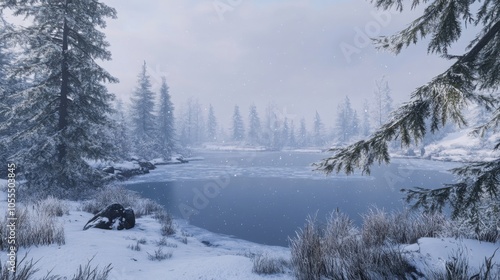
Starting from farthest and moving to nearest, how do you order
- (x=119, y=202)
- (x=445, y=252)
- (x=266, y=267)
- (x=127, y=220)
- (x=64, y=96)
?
1. (x=64, y=96)
2. (x=119, y=202)
3. (x=127, y=220)
4. (x=266, y=267)
5. (x=445, y=252)

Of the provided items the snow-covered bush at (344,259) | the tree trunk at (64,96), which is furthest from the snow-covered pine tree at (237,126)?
the snow-covered bush at (344,259)

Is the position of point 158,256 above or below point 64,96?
below

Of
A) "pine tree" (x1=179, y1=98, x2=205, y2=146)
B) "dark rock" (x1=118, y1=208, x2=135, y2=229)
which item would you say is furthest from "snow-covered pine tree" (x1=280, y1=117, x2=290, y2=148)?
"dark rock" (x1=118, y1=208, x2=135, y2=229)

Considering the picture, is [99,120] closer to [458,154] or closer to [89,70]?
[89,70]

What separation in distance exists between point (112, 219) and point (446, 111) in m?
8.54

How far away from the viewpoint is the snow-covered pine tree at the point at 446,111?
3.23 metres

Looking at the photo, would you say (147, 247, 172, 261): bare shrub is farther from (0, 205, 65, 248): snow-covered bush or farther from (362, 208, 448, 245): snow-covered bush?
(362, 208, 448, 245): snow-covered bush

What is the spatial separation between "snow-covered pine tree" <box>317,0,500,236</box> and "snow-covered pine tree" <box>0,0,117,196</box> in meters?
12.6

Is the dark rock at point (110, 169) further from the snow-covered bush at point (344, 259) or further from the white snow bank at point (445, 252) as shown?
the white snow bank at point (445, 252)

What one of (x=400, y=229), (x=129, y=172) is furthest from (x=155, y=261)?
(x=129, y=172)

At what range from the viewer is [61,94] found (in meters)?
12.6

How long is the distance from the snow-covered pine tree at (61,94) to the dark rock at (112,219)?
552 cm

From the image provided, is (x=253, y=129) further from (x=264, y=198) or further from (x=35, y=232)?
(x=35, y=232)

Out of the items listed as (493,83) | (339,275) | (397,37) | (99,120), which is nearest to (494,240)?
(493,83)
